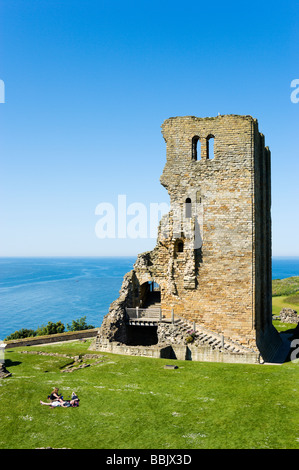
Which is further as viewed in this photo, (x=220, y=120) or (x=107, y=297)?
(x=107, y=297)

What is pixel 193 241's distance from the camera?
31.9 meters

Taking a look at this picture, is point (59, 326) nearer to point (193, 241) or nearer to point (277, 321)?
point (193, 241)

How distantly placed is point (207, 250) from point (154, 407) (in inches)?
612

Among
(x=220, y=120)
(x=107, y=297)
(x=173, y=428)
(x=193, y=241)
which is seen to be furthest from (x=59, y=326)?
(x=107, y=297)

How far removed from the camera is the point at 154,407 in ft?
58.7

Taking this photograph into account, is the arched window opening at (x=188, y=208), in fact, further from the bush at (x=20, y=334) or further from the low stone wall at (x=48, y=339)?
the bush at (x=20, y=334)

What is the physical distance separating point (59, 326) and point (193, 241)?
65.2ft

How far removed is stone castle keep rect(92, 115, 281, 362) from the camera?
30.5 metres

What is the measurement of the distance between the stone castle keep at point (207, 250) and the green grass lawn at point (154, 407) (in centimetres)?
570

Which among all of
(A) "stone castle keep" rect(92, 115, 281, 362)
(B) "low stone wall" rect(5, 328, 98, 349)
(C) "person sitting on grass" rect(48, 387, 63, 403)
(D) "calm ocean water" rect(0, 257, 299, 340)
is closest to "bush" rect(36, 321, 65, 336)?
(B) "low stone wall" rect(5, 328, 98, 349)

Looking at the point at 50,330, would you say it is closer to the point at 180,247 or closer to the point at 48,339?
the point at 48,339

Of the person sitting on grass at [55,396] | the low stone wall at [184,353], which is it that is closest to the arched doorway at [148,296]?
the low stone wall at [184,353]

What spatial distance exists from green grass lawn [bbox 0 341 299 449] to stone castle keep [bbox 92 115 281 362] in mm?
5702
